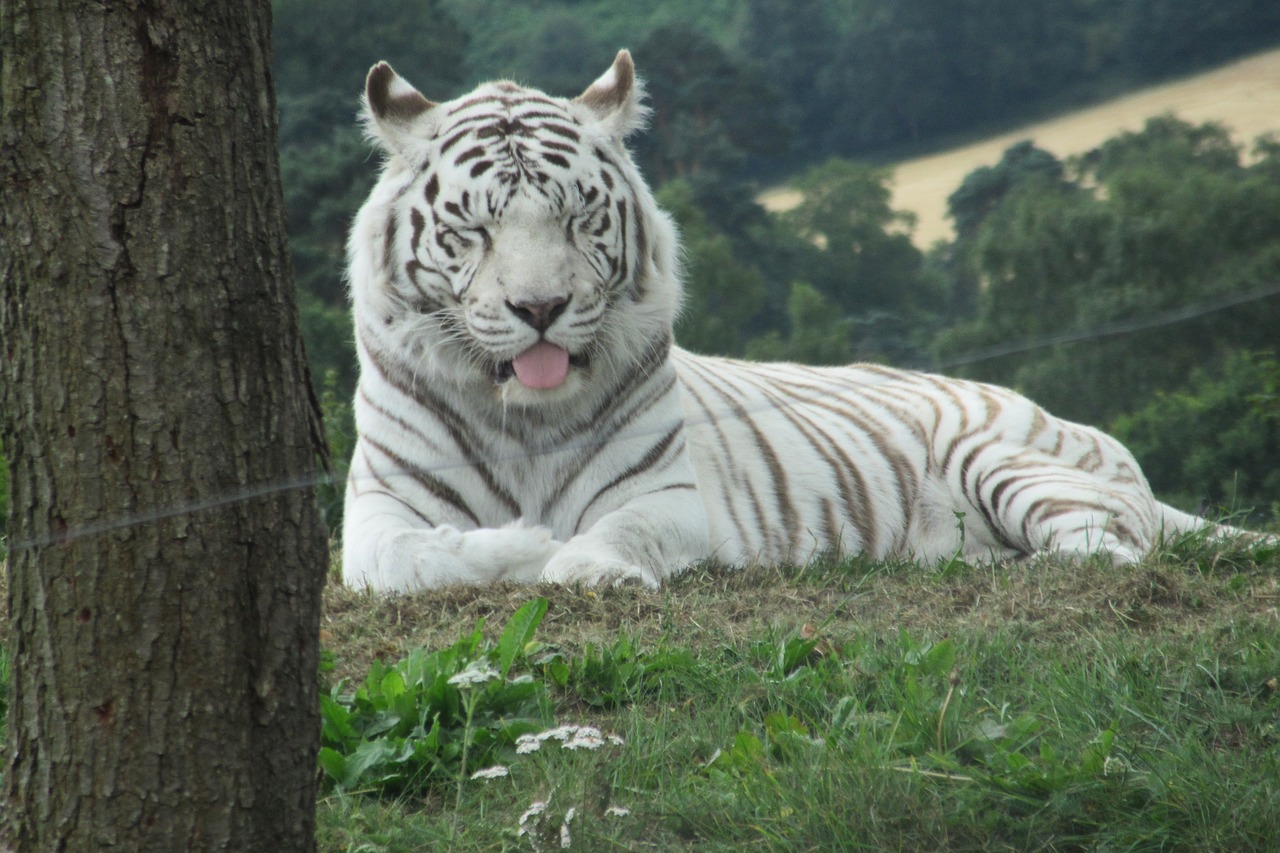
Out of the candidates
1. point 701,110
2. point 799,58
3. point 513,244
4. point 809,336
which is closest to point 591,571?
point 513,244

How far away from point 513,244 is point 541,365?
39 centimetres

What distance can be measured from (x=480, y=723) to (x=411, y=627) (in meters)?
0.90

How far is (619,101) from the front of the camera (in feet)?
15.4

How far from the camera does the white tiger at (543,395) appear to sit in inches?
163

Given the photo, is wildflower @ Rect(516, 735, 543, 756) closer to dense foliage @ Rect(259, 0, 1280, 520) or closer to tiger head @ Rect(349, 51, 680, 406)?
tiger head @ Rect(349, 51, 680, 406)

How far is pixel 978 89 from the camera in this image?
21891 millimetres

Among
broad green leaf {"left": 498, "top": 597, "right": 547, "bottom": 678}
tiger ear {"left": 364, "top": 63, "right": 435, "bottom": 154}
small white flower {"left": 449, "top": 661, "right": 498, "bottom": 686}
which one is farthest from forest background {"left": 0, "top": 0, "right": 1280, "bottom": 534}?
small white flower {"left": 449, "top": 661, "right": 498, "bottom": 686}

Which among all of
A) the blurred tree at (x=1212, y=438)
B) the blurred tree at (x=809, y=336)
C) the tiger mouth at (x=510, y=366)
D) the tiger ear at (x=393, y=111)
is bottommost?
the blurred tree at (x=1212, y=438)

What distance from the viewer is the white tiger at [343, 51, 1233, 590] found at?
4133 millimetres

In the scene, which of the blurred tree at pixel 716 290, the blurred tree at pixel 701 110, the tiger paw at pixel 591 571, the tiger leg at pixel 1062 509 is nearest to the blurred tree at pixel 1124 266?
the blurred tree at pixel 716 290

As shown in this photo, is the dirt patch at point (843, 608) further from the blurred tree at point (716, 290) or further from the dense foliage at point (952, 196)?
the blurred tree at point (716, 290)

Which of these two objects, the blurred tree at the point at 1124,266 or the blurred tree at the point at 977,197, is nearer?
the blurred tree at the point at 1124,266

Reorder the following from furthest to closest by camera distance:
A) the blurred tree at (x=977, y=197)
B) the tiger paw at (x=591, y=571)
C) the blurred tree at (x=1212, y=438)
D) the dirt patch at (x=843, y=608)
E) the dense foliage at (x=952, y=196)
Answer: the blurred tree at (x=977, y=197)
the dense foliage at (x=952, y=196)
the blurred tree at (x=1212, y=438)
the tiger paw at (x=591, y=571)
the dirt patch at (x=843, y=608)

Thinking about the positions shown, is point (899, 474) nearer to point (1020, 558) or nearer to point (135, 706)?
point (1020, 558)
